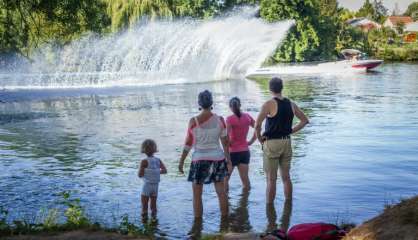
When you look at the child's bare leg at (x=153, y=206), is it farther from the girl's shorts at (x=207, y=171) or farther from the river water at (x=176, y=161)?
the girl's shorts at (x=207, y=171)

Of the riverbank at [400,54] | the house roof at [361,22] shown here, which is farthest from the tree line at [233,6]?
the house roof at [361,22]

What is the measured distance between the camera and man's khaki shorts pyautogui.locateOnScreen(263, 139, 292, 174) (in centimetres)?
946

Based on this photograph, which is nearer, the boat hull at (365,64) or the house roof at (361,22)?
the boat hull at (365,64)

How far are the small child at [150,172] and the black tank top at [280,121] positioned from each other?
5.28ft

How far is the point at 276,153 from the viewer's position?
9.50m

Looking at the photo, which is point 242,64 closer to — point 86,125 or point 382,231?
point 86,125

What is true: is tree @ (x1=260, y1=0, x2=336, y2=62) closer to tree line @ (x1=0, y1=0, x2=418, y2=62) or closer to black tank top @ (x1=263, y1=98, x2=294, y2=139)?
tree line @ (x1=0, y1=0, x2=418, y2=62)

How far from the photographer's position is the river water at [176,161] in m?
9.78

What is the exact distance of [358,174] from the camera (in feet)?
40.9

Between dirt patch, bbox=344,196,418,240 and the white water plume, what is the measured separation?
3789cm

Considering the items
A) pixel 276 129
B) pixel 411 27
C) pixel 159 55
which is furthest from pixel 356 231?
pixel 411 27

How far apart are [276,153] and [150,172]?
1.81m

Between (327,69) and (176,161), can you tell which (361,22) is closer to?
(327,69)

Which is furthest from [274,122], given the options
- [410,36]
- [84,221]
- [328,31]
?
[410,36]
